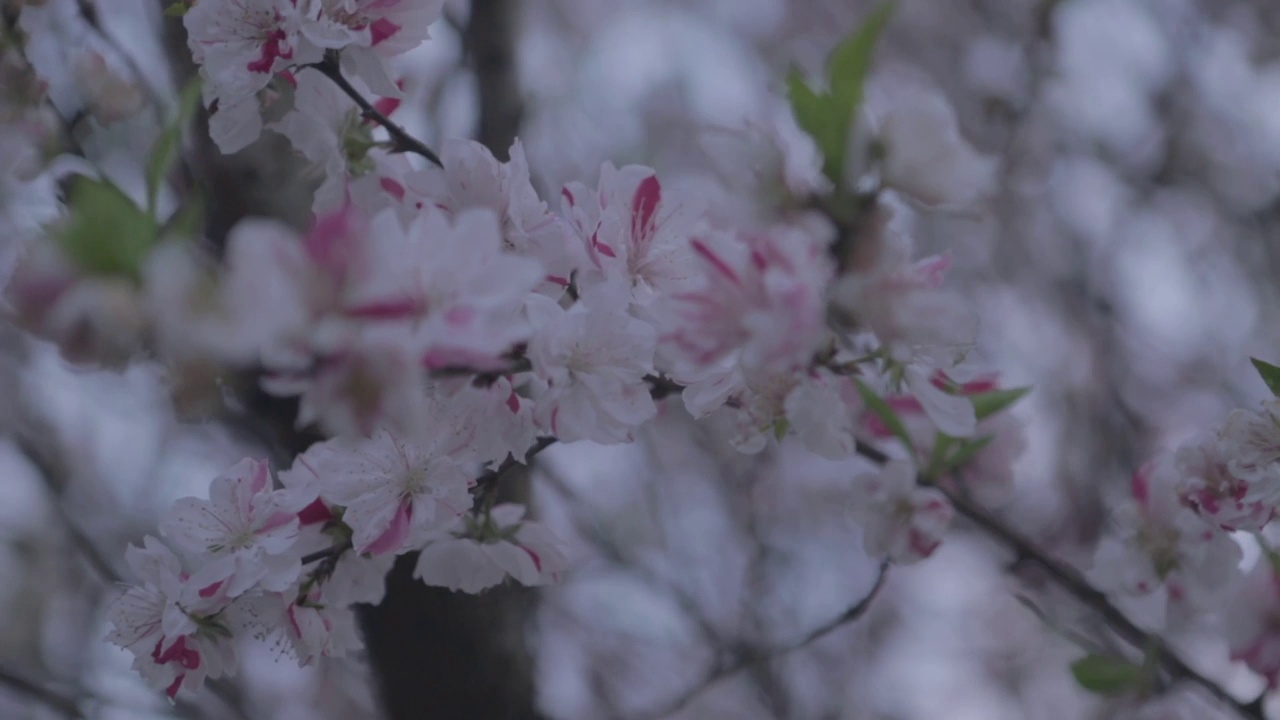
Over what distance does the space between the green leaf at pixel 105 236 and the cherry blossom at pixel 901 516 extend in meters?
0.56

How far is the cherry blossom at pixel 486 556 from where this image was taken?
0.83m

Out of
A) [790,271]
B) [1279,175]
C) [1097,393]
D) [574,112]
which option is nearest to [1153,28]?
[1279,175]

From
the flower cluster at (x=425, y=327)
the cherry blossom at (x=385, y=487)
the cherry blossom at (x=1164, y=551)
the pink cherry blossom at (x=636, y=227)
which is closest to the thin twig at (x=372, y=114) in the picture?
the flower cluster at (x=425, y=327)

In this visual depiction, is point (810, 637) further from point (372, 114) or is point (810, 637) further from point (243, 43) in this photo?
point (243, 43)

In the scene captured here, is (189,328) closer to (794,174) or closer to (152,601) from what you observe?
(794,174)

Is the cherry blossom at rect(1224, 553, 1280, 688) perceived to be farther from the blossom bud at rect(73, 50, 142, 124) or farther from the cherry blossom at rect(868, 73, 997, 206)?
A: the blossom bud at rect(73, 50, 142, 124)

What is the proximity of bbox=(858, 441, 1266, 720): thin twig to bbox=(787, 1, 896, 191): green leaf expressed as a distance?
0.40m

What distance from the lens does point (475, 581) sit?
839 millimetres

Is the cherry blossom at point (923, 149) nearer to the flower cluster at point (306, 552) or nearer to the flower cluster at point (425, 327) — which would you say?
the flower cluster at point (425, 327)

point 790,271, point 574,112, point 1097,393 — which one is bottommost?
point 1097,393

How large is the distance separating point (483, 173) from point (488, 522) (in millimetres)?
298

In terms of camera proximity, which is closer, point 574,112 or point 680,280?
point 680,280

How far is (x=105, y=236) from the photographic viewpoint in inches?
18.5

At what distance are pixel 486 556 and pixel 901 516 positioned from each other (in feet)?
1.13
